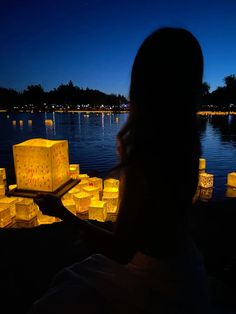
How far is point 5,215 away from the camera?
→ 598 cm

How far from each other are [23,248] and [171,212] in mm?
3343

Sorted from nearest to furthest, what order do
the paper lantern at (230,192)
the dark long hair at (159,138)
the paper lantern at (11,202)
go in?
the dark long hair at (159,138), the paper lantern at (11,202), the paper lantern at (230,192)

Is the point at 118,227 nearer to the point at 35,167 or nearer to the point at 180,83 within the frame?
the point at 180,83

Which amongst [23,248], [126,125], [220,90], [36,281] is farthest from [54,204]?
[220,90]

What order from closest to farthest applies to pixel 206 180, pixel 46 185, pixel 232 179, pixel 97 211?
1. pixel 46 185
2. pixel 97 211
3. pixel 206 180
4. pixel 232 179

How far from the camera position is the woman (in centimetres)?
125

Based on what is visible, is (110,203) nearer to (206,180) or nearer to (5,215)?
(5,215)

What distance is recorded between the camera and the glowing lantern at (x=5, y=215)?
590 cm

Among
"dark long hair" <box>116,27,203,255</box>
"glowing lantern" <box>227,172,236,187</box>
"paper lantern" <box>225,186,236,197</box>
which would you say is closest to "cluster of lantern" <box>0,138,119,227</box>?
"dark long hair" <box>116,27,203,255</box>

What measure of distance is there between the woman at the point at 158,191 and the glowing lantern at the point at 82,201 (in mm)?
4958

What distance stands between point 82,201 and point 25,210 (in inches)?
51.1

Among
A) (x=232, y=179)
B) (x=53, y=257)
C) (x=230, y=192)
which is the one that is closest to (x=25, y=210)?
(x=53, y=257)

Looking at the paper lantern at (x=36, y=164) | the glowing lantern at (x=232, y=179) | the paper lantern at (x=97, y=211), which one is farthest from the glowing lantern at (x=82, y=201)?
the glowing lantern at (x=232, y=179)

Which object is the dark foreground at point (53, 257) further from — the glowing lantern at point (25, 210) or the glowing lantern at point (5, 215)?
the glowing lantern at point (5, 215)
